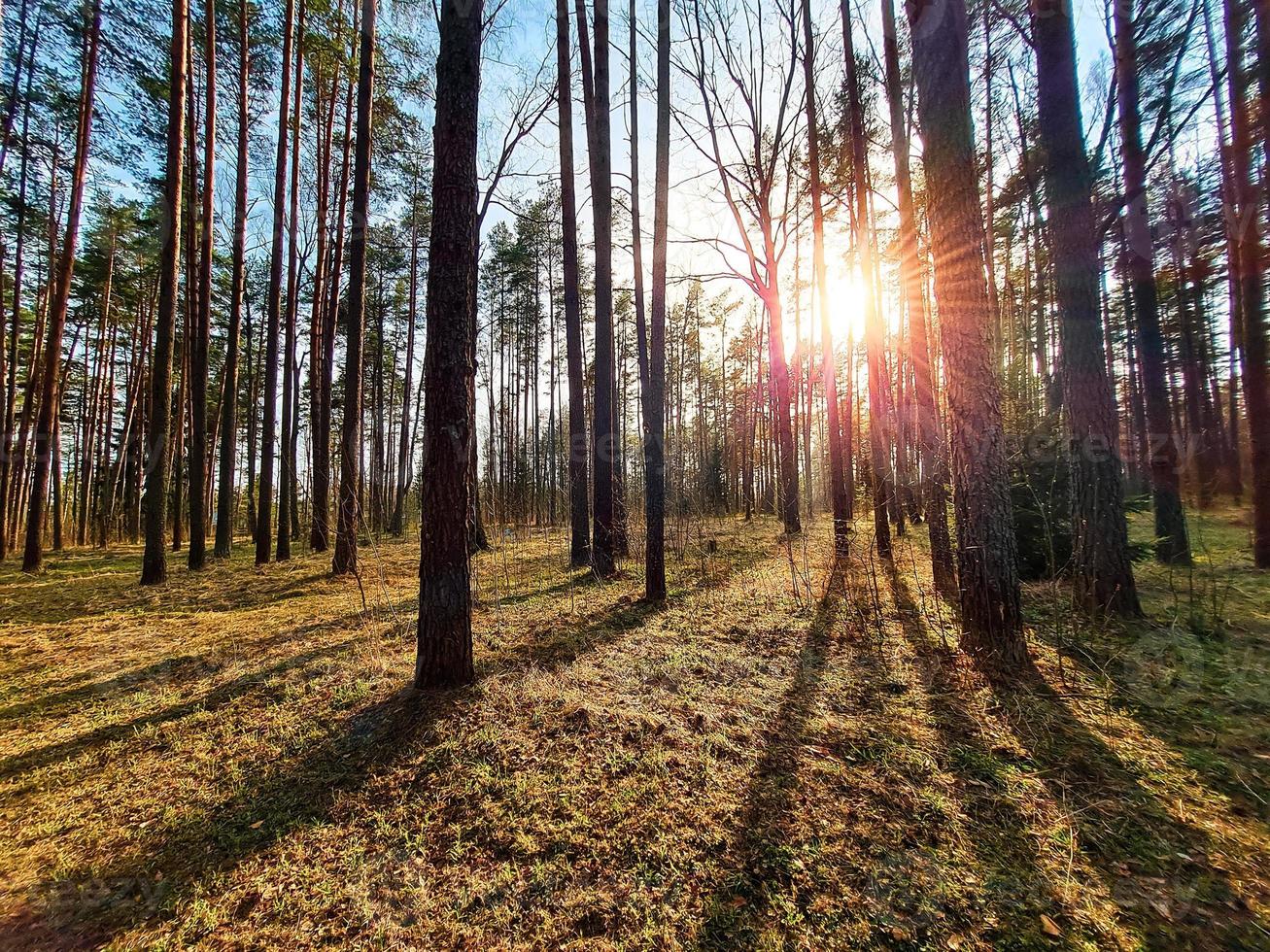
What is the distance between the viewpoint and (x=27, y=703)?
9.60 feet

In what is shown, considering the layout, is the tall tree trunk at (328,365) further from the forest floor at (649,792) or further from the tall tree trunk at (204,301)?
the forest floor at (649,792)

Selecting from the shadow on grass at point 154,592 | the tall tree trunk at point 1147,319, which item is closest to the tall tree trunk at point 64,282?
the shadow on grass at point 154,592

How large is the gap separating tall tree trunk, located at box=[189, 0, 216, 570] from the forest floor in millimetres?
4197

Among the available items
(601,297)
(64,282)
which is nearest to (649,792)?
(601,297)

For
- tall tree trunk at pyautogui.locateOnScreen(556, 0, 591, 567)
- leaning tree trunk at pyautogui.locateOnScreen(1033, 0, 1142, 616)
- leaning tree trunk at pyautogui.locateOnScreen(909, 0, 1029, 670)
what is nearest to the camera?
leaning tree trunk at pyautogui.locateOnScreen(909, 0, 1029, 670)

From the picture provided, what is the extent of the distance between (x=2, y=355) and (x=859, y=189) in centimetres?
1648

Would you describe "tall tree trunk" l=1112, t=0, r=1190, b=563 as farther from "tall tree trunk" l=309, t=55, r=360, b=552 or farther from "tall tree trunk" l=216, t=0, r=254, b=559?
"tall tree trunk" l=216, t=0, r=254, b=559

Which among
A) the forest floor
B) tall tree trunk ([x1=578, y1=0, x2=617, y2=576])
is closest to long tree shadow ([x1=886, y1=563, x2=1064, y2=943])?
the forest floor

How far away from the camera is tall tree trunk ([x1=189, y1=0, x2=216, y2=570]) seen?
7.31 metres

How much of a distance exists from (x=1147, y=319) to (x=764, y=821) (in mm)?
8542

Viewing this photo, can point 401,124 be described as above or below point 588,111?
above

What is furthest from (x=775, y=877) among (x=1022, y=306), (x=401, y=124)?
(x=1022, y=306)

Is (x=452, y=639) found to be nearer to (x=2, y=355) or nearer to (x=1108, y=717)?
(x=1108, y=717)

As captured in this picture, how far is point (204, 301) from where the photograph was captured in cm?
738
